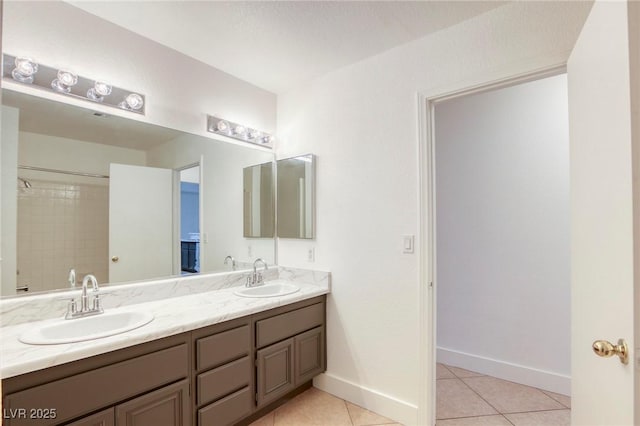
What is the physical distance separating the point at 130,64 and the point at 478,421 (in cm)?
305

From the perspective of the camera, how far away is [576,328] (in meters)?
1.44

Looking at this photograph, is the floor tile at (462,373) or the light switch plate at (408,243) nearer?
the light switch plate at (408,243)

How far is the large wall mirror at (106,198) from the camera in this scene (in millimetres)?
1651

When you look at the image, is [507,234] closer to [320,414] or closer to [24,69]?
[320,414]

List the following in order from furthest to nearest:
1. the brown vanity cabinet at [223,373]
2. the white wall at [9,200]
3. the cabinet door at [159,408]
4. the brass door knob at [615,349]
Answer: the brown vanity cabinet at [223,373] → the white wall at [9,200] → the cabinet door at [159,408] → the brass door knob at [615,349]

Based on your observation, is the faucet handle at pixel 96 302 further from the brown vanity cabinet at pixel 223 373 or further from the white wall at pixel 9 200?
the brown vanity cabinet at pixel 223 373

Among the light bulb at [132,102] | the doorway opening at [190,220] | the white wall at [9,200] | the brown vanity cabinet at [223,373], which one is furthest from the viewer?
the doorway opening at [190,220]

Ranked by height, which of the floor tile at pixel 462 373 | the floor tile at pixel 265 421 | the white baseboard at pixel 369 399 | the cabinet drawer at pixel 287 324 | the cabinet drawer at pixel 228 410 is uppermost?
the cabinet drawer at pixel 287 324

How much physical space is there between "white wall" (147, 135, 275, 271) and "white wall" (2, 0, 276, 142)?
15 cm

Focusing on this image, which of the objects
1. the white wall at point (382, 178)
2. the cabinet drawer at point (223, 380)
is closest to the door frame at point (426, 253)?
the white wall at point (382, 178)

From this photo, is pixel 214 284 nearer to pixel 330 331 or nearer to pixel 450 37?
pixel 330 331

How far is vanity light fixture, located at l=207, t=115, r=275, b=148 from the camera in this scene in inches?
96.6

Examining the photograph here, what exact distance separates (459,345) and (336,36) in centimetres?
263

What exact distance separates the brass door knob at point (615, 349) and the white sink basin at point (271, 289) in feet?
5.55
